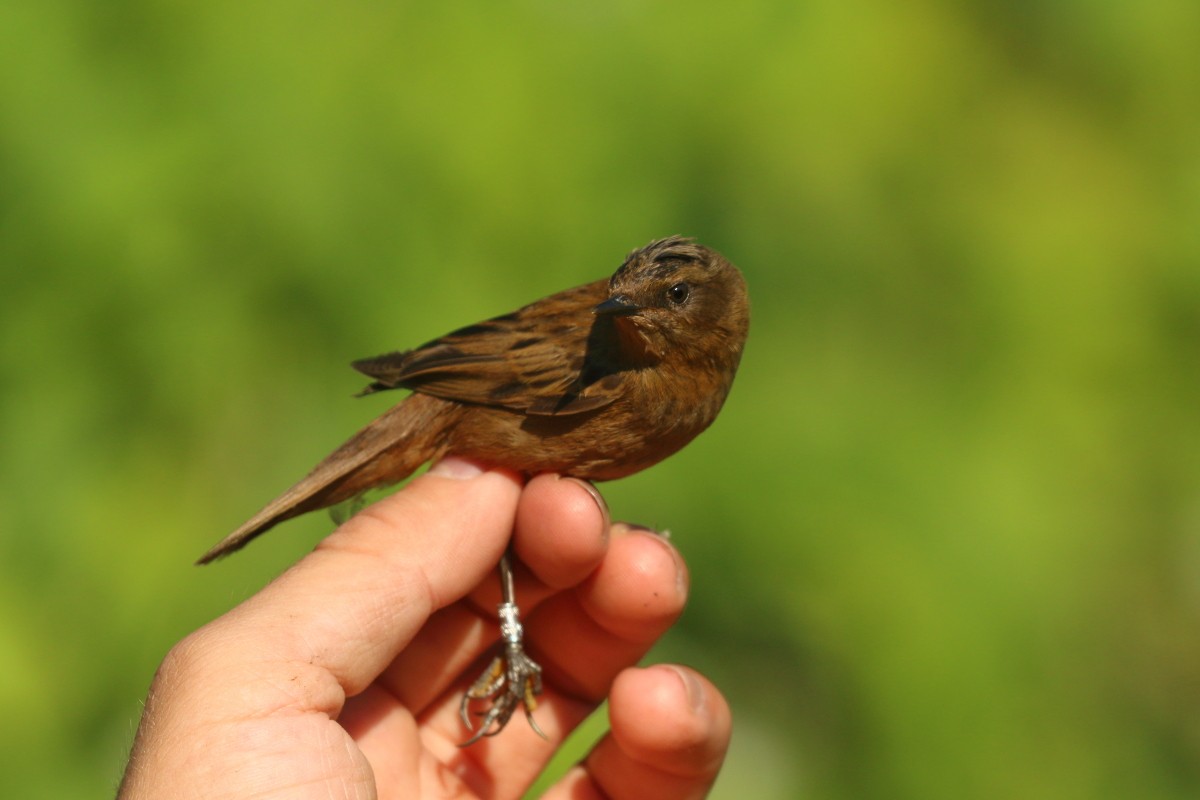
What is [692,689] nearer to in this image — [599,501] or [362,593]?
[599,501]

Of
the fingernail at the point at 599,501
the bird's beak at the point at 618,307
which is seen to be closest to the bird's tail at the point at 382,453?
the fingernail at the point at 599,501

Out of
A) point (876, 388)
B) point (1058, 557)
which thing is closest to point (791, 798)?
point (1058, 557)

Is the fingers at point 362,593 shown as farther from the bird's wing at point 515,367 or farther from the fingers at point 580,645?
the fingers at point 580,645

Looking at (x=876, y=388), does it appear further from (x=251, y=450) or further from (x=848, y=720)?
(x=251, y=450)

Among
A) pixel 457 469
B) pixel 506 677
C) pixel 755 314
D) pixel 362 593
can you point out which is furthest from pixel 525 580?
pixel 755 314

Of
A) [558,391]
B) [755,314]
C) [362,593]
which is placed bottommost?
[362,593]

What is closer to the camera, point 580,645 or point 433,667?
point 433,667
